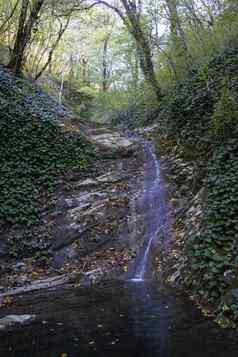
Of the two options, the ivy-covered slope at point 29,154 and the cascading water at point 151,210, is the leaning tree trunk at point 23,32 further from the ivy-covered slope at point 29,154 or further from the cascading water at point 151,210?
the cascading water at point 151,210

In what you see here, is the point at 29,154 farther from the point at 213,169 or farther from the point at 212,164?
the point at 213,169

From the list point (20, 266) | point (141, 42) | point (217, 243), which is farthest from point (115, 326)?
point (141, 42)

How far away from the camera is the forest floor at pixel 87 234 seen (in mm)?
7832

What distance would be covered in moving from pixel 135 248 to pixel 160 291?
2.00 metres

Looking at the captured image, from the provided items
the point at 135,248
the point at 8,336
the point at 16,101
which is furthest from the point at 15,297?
the point at 16,101

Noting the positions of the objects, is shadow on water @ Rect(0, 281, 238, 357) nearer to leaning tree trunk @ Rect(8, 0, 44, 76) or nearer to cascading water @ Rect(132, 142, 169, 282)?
cascading water @ Rect(132, 142, 169, 282)

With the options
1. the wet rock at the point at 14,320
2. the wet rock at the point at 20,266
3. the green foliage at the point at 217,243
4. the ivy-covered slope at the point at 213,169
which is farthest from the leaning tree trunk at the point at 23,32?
the wet rock at the point at 14,320

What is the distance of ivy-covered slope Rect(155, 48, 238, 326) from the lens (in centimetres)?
573

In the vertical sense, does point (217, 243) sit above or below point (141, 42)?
below

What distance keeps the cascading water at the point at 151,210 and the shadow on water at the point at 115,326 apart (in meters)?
0.47

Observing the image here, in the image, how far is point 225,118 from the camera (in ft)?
29.2

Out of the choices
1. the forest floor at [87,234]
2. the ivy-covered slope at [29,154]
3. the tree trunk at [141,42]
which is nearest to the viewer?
the forest floor at [87,234]

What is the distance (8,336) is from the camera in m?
4.86

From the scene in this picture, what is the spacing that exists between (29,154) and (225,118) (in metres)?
5.49
